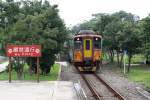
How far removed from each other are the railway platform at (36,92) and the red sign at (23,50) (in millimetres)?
2027

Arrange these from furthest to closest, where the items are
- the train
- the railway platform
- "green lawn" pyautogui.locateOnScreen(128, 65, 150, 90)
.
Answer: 1. the train
2. "green lawn" pyautogui.locateOnScreen(128, 65, 150, 90)
3. the railway platform

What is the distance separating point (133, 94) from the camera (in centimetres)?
2394

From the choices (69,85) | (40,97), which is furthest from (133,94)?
(40,97)

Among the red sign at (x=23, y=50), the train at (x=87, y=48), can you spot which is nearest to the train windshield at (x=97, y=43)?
the train at (x=87, y=48)

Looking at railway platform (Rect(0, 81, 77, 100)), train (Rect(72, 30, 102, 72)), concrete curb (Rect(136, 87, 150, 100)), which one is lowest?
concrete curb (Rect(136, 87, 150, 100))

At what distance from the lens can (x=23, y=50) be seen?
26234 mm

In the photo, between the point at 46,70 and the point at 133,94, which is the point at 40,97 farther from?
the point at 46,70

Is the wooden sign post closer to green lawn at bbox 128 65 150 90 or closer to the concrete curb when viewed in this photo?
the concrete curb

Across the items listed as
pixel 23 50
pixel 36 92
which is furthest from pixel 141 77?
pixel 36 92

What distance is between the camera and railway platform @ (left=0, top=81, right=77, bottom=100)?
749 inches

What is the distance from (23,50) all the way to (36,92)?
18.9 ft

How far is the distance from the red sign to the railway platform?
6.65 ft

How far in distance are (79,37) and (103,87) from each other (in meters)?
12.7

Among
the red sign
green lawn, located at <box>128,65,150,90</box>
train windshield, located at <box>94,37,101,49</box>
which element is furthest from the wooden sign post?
train windshield, located at <box>94,37,101,49</box>
